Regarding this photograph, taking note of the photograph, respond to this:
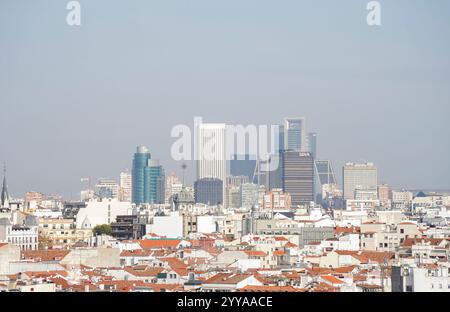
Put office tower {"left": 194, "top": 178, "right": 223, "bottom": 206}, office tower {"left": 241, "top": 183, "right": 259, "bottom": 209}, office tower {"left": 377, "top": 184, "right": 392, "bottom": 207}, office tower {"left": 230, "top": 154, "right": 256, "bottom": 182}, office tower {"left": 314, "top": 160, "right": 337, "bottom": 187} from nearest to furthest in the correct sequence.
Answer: office tower {"left": 230, "top": 154, "right": 256, "bottom": 182}, office tower {"left": 314, "top": 160, "right": 337, "bottom": 187}, office tower {"left": 377, "top": 184, "right": 392, "bottom": 207}, office tower {"left": 194, "top": 178, "right": 223, "bottom": 206}, office tower {"left": 241, "top": 183, "right": 259, "bottom": 209}

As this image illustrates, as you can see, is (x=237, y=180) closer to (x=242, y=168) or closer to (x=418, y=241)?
(x=242, y=168)

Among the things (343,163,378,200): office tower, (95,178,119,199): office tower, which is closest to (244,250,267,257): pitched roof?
(95,178,119,199): office tower

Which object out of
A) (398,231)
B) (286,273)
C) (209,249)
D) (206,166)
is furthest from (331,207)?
(286,273)

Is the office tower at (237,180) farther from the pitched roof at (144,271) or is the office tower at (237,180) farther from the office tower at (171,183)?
the pitched roof at (144,271)

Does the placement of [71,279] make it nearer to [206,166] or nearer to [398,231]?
[398,231]

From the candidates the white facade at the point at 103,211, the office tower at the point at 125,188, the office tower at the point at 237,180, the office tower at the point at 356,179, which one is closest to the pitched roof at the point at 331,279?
the white facade at the point at 103,211

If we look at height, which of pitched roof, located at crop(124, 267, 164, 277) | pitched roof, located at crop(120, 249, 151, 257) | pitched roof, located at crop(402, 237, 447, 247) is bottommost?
pitched roof, located at crop(120, 249, 151, 257)

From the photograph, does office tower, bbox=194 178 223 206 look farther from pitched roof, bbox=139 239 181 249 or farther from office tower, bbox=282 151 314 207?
pitched roof, bbox=139 239 181 249
